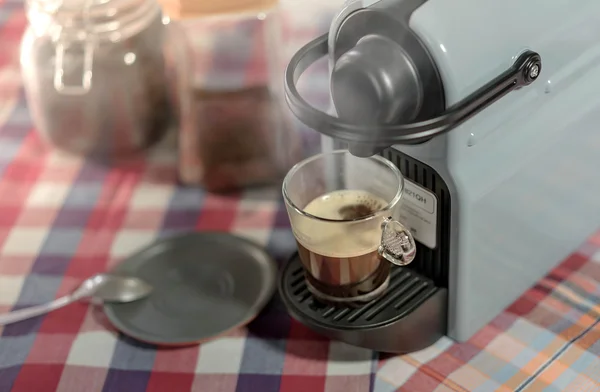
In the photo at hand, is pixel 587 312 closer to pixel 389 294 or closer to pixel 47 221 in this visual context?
pixel 389 294

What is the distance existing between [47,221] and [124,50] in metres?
0.19

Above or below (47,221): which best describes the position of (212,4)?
above

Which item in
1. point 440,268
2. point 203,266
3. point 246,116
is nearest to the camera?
point 440,268

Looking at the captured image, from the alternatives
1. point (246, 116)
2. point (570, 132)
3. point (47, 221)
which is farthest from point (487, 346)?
point (47, 221)

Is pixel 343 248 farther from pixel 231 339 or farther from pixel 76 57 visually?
pixel 76 57

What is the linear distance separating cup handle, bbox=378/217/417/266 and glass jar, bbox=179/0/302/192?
28 cm

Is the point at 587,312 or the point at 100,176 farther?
the point at 100,176

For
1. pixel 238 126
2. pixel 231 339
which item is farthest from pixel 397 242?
pixel 238 126

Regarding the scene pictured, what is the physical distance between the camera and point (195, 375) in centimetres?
63

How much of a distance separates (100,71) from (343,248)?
1.23ft

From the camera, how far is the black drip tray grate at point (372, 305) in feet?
1.97

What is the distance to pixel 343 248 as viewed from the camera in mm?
577

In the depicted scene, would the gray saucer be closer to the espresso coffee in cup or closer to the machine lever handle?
the espresso coffee in cup

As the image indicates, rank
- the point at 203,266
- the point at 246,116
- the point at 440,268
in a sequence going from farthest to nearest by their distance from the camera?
the point at 246,116, the point at 203,266, the point at 440,268
